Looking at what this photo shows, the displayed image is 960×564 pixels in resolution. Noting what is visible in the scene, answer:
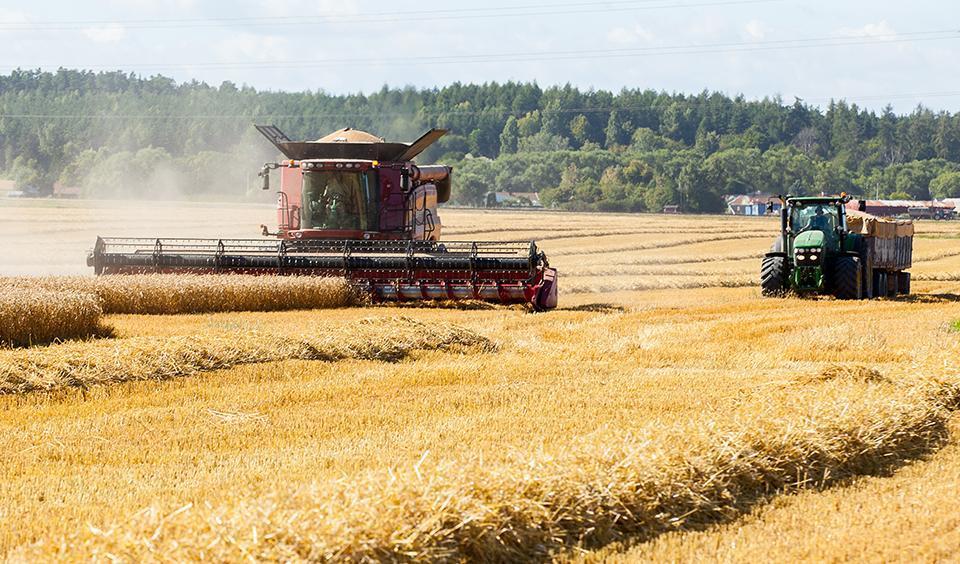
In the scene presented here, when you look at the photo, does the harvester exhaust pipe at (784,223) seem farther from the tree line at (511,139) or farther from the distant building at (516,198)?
the distant building at (516,198)

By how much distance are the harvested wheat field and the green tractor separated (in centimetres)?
515

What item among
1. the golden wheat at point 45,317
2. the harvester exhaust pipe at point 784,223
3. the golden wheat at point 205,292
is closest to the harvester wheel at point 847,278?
the harvester exhaust pipe at point 784,223

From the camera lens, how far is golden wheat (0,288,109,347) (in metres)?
13.5

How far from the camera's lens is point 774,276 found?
2258 centimetres

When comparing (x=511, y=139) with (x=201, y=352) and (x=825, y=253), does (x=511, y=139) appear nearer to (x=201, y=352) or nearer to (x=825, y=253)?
(x=825, y=253)

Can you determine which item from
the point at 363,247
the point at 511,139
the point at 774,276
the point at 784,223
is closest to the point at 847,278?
the point at 774,276

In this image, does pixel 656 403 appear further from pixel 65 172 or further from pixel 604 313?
pixel 65 172

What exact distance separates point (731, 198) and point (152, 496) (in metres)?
101

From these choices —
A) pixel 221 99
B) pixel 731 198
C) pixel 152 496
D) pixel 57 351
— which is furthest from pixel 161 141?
pixel 152 496

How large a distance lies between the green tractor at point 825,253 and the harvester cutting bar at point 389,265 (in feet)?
16.9

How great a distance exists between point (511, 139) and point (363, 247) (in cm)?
10854

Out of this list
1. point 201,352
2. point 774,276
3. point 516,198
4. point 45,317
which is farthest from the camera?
point 516,198

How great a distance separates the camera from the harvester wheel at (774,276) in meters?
22.6

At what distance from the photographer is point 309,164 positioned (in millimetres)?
21109
